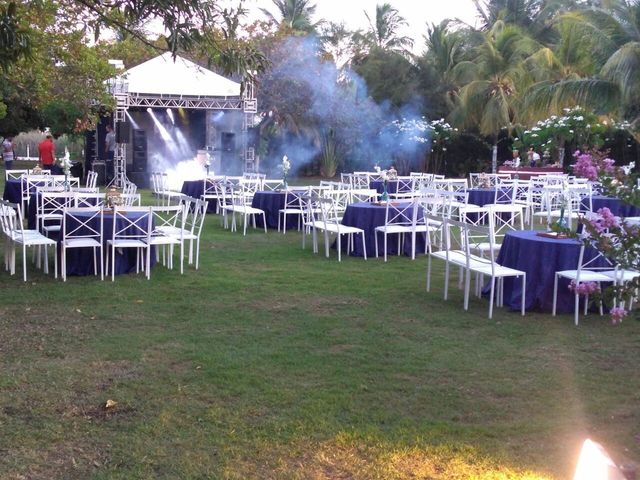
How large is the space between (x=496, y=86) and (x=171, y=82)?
453 inches

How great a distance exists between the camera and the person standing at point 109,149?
2425 cm

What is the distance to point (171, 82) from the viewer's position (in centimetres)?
2278

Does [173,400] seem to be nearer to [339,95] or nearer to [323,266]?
[323,266]

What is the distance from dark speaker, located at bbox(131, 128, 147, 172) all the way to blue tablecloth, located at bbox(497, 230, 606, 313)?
61.4 ft

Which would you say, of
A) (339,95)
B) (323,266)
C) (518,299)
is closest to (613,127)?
(339,95)

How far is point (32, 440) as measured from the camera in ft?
14.7

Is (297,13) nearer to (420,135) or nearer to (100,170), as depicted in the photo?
(420,135)

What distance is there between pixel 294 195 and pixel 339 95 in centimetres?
1592

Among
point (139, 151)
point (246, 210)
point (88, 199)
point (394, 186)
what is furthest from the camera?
point (139, 151)

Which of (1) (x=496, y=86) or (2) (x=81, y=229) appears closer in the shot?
(2) (x=81, y=229)

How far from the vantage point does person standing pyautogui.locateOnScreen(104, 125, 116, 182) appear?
24.2m

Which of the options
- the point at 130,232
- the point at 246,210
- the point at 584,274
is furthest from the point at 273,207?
the point at 584,274

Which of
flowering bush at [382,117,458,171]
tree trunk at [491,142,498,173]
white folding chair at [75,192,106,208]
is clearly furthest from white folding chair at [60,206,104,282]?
flowering bush at [382,117,458,171]

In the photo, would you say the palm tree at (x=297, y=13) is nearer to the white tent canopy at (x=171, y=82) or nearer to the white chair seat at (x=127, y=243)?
the white tent canopy at (x=171, y=82)
